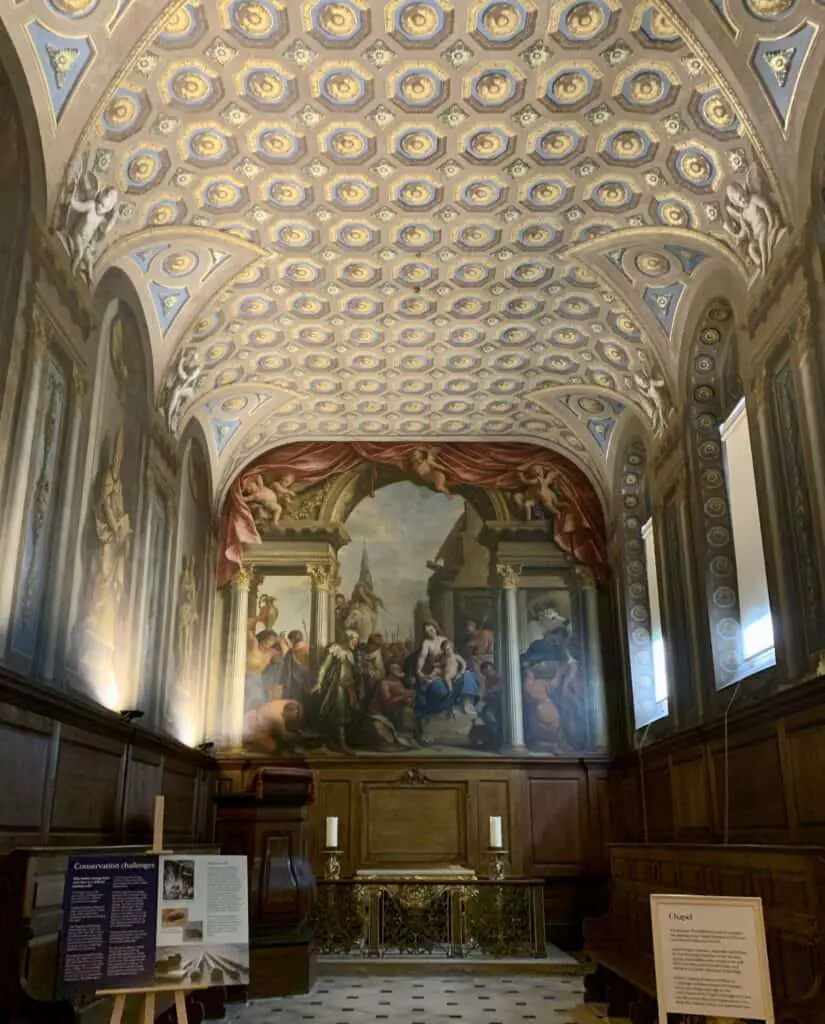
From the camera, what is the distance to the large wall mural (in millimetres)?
14359

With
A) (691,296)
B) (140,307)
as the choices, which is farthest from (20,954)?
(691,296)

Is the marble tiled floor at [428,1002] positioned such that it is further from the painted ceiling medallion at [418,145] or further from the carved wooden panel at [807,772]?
the painted ceiling medallion at [418,145]

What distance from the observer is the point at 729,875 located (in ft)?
22.4

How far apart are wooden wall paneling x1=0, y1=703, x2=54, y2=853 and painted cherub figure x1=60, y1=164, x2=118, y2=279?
3.93 metres

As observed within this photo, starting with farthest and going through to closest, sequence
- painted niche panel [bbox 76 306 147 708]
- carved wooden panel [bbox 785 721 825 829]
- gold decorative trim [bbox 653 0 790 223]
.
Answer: painted niche panel [bbox 76 306 147 708]
gold decorative trim [bbox 653 0 790 223]
carved wooden panel [bbox 785 721 825 829]

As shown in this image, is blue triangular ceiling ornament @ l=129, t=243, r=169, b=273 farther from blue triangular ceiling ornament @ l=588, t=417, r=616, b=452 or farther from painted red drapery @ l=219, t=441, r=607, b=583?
blue triangular ceiling ornament @ l=588, t=417, r=616, b=452

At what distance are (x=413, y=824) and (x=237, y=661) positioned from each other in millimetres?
3447

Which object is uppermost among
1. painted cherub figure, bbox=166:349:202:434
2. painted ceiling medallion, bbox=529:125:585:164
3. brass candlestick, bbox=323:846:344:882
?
painted ceiling medallion, bbox=529:125:585:164

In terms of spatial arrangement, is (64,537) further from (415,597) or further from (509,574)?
(509,574)

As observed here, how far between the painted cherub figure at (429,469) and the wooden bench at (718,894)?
7167 millimetres

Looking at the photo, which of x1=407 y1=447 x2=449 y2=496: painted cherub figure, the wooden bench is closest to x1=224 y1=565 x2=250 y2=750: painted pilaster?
x1=407 y1=447 x2=449 y2=496: painted cherub figure

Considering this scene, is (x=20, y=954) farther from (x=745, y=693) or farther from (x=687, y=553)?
(x=687, y=553)

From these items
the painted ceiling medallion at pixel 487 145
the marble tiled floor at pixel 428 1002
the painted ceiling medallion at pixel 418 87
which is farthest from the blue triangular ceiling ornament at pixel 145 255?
the marble tiled floor at pixel 428 1002

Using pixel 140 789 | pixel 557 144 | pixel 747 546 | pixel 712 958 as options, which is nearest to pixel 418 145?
pixel 557 144
